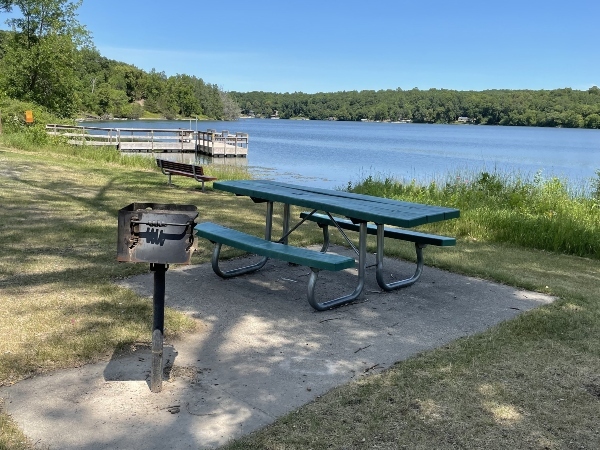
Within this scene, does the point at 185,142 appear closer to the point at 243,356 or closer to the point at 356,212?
the point at 356,212

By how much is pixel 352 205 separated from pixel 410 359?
1.47 meters

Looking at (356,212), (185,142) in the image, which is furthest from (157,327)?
(185,142)

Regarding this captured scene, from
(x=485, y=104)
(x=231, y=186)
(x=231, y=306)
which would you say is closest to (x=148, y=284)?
(x=231, y=306)

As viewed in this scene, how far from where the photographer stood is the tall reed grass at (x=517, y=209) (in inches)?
310

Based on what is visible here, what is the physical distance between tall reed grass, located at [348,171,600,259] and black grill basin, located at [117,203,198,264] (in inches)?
242

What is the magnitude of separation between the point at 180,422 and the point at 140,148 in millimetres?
32271

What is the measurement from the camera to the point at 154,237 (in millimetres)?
2842

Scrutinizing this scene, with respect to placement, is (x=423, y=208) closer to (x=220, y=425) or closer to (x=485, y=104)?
(x=220, y=425)

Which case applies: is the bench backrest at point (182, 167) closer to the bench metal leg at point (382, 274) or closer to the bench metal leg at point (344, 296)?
the bench metal leg at point (382, 274)

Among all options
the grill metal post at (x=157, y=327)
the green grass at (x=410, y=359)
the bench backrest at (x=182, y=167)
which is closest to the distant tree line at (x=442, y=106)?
the bench backrest at (x=182, y=167)

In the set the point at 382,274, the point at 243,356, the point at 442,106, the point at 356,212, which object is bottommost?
the point at 243,356

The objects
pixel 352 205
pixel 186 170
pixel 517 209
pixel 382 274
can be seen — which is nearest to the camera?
pixel 352 205

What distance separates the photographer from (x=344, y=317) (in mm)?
4371

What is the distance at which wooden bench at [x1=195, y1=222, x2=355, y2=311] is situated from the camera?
166 inches
